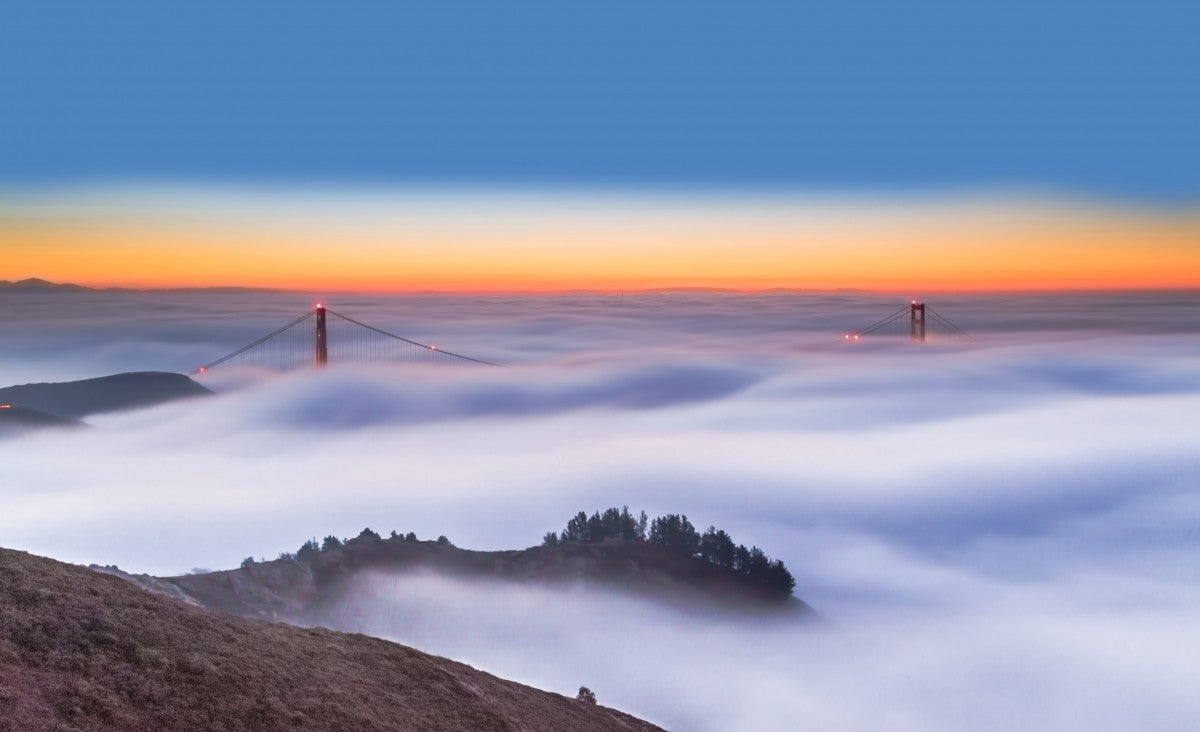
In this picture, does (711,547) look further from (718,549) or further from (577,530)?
(577,530)

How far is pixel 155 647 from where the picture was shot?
15.9 meters

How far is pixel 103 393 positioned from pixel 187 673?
4852 inches

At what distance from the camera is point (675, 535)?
77500mm

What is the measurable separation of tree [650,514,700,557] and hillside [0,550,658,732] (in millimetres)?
55558

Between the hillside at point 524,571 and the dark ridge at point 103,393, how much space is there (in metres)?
72.9

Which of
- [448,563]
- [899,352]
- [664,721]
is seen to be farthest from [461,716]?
[899,352]

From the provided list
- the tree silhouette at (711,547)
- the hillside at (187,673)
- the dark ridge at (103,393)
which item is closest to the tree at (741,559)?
the tree silhouette at (711,547)

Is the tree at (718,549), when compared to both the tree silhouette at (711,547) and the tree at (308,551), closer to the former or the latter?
the tree silhouette at (711,547)

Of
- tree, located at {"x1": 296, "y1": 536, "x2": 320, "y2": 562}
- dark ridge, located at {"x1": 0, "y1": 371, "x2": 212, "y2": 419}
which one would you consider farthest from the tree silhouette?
dark ridge, located at {"x1": 0, "y1": 371, "x2": 212, "y2": 419}

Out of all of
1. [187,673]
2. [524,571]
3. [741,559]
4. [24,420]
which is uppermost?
[187,673]

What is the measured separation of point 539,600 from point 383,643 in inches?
1624

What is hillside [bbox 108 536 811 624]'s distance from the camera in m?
51.1

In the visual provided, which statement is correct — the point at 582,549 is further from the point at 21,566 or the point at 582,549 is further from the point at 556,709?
the point at 21,566

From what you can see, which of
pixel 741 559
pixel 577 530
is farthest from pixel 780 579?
pixel 577 530
